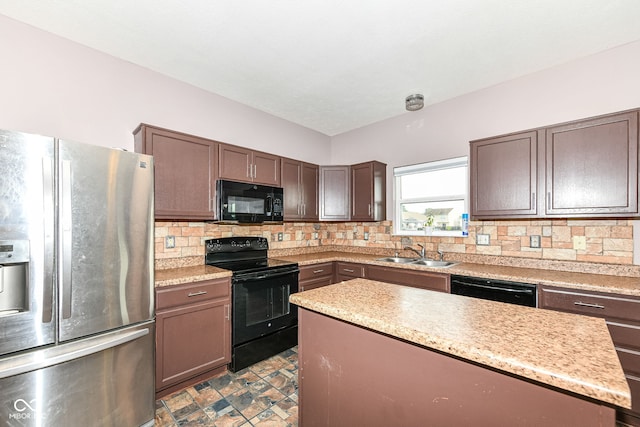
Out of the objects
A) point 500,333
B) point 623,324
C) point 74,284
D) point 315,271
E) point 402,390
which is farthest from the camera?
point 315,271

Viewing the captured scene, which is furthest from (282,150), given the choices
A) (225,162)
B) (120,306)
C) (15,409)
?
(15,409)

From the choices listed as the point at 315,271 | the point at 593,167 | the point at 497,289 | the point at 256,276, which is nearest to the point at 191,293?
the point at 256,276

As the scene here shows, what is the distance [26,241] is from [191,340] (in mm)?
1276

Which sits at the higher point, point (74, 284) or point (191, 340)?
point (74, 284)

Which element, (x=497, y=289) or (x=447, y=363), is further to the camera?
(x=497, y=289)

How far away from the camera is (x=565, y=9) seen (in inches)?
72.1

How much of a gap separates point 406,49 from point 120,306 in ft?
8.88

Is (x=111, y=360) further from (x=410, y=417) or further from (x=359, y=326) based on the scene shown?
(x=410, y=417)

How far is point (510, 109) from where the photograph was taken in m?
2.77

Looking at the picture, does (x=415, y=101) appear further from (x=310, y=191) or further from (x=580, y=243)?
(x=580, y=243)

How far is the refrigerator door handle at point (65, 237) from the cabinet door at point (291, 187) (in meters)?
1.97

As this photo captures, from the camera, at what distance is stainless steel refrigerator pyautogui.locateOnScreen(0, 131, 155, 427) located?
138cm

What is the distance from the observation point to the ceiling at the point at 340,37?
183 cm

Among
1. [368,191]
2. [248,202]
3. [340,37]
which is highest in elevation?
[340,37]
